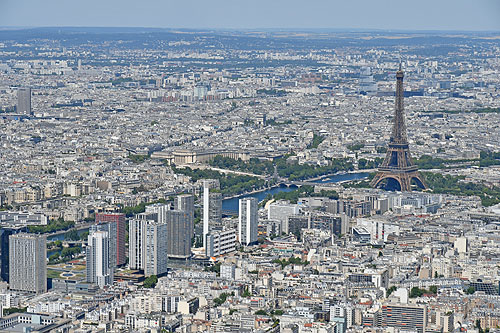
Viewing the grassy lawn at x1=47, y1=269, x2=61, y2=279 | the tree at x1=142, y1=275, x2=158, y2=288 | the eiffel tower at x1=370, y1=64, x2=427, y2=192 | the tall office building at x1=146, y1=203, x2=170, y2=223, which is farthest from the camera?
the eiffel tower at x1=370, y1=64, x2=427, y2=192

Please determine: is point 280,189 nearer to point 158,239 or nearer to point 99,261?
point 158,239

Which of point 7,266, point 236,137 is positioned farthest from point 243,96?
point 7,266

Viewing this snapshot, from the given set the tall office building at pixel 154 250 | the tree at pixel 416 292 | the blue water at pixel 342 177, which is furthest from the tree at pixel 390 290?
the blue water at pixel 342 177

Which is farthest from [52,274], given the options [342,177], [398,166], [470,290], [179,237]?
[342,177]

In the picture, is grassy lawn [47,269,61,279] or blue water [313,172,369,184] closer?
grassy lawn [47,269,61,279]

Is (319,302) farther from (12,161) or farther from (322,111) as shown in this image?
(322,111)

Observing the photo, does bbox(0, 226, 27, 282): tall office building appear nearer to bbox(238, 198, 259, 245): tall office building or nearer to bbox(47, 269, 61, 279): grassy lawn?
bbox(47, 269, 61, 279): grassy lawn

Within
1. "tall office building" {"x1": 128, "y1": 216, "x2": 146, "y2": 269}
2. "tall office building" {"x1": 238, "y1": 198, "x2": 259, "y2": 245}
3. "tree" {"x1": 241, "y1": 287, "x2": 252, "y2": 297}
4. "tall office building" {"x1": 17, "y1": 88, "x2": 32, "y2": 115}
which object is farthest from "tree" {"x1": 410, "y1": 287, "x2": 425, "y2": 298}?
"tall office building" {"x1": 17, "y1": 88, "x2": 32, "y2": 115}
